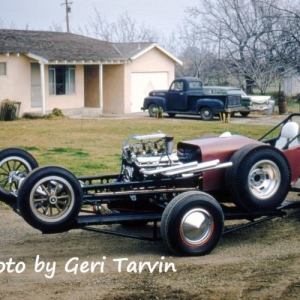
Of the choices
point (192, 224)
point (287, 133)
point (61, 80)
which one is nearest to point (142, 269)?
point (192, 224)

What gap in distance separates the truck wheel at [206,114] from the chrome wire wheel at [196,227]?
66.8ft

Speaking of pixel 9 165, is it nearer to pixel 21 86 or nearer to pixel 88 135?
pixel 88 135

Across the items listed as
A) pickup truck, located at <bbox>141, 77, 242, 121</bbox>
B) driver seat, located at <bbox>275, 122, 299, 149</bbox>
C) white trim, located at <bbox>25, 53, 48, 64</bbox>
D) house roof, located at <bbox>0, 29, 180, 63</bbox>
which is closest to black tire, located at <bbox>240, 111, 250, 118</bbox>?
pickup truck, located at <bbox>141, 77, 242, 121</bbox>

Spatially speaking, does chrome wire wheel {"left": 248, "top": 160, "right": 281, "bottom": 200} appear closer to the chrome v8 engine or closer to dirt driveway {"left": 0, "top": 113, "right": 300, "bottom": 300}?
dirt driveway {"left": 0, "top": 113, "right": 300, "bottom": 300}

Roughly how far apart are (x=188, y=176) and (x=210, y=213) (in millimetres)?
594

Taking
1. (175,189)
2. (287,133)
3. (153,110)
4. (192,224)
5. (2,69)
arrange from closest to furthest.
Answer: (192,224) < (175,189) < (287,133) < (2,69) < (153,110)

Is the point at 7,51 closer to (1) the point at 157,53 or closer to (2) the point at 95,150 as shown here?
(1) the point at 157,53

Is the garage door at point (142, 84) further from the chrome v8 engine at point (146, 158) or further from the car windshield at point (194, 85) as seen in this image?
the chrome v8 engine at point (146, 158)

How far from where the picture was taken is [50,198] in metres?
Answer: 6.83

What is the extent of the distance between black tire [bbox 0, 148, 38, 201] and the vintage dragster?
0.01 m

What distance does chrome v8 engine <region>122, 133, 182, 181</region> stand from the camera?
7.59m

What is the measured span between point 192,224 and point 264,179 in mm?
1179

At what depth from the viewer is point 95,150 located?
663 inches

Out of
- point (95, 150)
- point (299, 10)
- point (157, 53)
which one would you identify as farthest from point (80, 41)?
point (299, 10)
